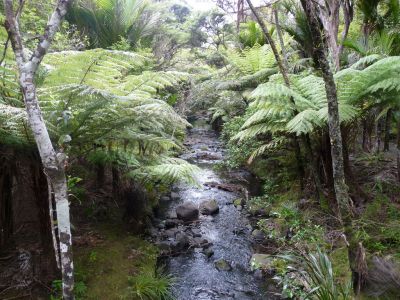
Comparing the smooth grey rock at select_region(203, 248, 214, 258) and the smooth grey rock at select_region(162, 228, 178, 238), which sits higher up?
the smooth grey rock at select_region(162, 228, 178, 238)

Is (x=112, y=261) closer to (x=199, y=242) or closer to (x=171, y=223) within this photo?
(x=199, y=242)

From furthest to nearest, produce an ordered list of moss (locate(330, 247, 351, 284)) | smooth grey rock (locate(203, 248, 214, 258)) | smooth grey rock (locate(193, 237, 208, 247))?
smooth grey rock (locate(193, 237, 208, 247)) < smooth grey rock (locate(203, 248, 214, 258)) < moss (locate(330, 247, 351, 284))

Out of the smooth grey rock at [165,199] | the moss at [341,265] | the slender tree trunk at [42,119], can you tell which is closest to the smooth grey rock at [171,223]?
the smooth grey rock at [165,199]

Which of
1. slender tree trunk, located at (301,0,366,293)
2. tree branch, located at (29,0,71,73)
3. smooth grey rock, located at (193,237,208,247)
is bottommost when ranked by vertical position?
smooth grey rock, located at (193,237,208,247)

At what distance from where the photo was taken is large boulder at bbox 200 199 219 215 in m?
5.33

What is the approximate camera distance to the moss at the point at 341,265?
2.91 metres

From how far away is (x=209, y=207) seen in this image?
539cm

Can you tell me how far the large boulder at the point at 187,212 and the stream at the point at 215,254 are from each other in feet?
0.36

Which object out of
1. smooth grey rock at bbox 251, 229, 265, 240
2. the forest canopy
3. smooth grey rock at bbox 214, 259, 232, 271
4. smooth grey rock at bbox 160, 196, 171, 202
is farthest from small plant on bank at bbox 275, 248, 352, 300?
smooth grey rock at bbox 160, 196, 171, 202

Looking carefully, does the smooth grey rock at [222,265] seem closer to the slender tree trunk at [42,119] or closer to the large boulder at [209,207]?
the large boulder at [209,207]

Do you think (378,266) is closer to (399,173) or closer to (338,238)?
(338,238)

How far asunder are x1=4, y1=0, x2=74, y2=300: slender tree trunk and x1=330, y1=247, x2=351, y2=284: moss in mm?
2227

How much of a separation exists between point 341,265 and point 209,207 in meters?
2.57

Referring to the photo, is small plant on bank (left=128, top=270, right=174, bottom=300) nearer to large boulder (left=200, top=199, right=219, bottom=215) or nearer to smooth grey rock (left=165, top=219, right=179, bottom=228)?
smooth grey rock (left=165, top=219, right=179, bottom=228)
